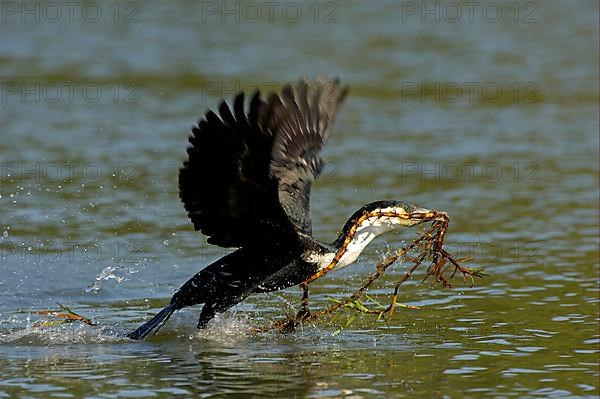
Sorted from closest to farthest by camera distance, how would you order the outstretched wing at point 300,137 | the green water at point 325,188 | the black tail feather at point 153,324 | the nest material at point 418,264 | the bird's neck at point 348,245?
the outstretched wing at point 300,137
the green water at point 325,188
the nest material at point 418,264
the bird's neck at point 348,245
the black tail feather at point 153,324

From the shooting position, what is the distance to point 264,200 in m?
7.16

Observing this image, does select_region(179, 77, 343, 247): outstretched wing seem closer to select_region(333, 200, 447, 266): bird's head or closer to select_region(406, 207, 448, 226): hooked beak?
select_region(333, 200, 447, 266): bird's head

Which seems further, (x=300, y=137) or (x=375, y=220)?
(x=375, y=220)

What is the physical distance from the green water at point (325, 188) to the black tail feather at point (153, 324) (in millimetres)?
94

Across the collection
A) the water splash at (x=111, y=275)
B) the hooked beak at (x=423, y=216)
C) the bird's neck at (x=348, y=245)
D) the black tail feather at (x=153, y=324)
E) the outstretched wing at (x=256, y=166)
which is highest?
the outstretched wing at (x=256, y=166)

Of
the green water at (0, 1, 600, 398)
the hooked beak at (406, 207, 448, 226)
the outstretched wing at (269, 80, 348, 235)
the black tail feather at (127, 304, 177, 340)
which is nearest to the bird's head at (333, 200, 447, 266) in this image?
the hooked beak at (406, 207, 448, 226)

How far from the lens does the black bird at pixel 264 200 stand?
691 centimetres

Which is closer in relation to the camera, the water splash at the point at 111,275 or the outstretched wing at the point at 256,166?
the outstretched wing at the point at 256,166

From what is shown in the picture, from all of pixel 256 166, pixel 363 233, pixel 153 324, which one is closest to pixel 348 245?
pixel 363 233

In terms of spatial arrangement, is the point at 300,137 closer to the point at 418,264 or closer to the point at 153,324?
the point at 418,264

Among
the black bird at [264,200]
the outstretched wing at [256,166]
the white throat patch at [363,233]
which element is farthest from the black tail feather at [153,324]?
the white throat patch at [363,233]

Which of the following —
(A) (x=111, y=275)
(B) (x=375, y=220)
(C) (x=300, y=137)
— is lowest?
(A) (x=111, y=275)

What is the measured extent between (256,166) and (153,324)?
1449 mm

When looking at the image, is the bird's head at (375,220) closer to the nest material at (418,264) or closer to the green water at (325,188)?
the nest material at (418,264)
